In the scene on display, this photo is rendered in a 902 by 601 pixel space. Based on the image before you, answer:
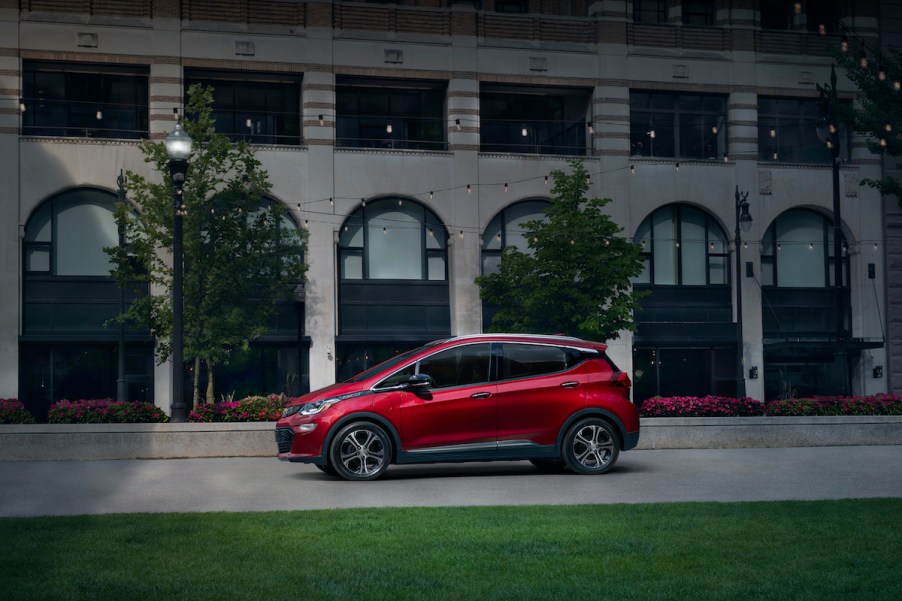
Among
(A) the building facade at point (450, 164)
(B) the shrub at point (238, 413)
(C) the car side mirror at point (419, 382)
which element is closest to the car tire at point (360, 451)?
(C) the car side mirror at point (419, 382)

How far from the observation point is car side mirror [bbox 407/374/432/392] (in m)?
14.8

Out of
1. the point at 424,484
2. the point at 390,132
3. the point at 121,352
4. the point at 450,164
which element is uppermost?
the point at 390,132

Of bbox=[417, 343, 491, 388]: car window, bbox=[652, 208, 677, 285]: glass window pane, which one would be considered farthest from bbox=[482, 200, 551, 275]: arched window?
bbox=[417, 343, 491, 388]: car window

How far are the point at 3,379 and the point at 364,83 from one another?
546 inches

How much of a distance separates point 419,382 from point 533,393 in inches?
59.8

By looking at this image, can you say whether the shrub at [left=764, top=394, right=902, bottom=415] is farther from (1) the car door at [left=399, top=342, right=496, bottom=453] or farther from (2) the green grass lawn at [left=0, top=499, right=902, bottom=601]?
(2) the green grass lawn at [left=0, top=499, right=902, bottom=601]

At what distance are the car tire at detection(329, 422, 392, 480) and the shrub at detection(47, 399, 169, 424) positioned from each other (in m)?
6.20

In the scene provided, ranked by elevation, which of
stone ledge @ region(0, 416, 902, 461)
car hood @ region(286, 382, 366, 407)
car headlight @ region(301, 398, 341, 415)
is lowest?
stone ledge @ region(0, 416, 902, 461)

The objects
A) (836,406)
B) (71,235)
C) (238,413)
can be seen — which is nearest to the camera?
(238,413)

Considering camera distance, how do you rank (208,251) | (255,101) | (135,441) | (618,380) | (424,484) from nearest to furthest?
(424,484) < (618,380) < (135,441) < (208,251) < (255,101)

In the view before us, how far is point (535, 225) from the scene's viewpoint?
3234cm

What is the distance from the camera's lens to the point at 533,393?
15.2 m

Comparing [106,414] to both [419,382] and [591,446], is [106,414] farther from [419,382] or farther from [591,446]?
[591,446]

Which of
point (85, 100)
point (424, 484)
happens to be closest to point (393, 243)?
point (85, 100)
